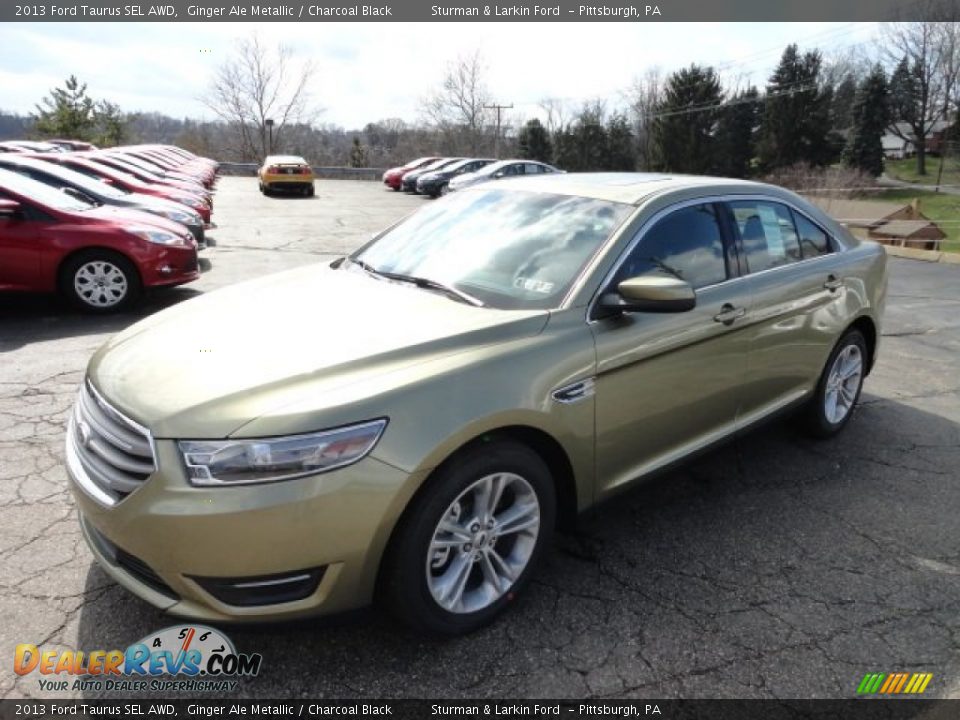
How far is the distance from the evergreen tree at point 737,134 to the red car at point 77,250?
54763 mm

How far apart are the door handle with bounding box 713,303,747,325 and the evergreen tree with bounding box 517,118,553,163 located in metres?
58.2

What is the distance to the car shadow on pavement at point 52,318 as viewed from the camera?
6324 mm

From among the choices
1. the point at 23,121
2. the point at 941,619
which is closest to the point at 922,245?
the point at 941,619

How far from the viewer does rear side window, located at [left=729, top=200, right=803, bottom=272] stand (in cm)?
368

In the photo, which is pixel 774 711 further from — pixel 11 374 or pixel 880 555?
pixel 11 374

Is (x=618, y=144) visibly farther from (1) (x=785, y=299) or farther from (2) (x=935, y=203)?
(1) (x=785, y=299)

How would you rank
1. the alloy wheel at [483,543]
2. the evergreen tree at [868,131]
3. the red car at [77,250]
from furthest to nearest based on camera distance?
the evergreen tree at [868,131] < the red car at [77,250] < the alloy wheel at [483,543]

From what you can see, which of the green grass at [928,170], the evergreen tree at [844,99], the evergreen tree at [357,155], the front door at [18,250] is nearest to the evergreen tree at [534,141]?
the evergreen tree at [357,155]

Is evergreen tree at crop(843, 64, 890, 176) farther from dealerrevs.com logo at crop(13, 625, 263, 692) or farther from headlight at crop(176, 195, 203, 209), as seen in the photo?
dealerrevs.com logo at crop(13, 625, 263, 692)

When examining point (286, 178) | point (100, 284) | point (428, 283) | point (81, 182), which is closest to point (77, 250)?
point (100, 284)

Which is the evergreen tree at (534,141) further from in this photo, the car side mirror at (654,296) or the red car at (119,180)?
the car side mirror at (654,296)

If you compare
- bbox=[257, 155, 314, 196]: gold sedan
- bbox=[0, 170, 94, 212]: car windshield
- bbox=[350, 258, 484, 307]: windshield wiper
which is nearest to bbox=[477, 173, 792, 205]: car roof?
bbox=[350, 258, 484, 307]: windshield wiper

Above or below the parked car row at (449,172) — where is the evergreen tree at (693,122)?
above

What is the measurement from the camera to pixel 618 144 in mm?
60469
